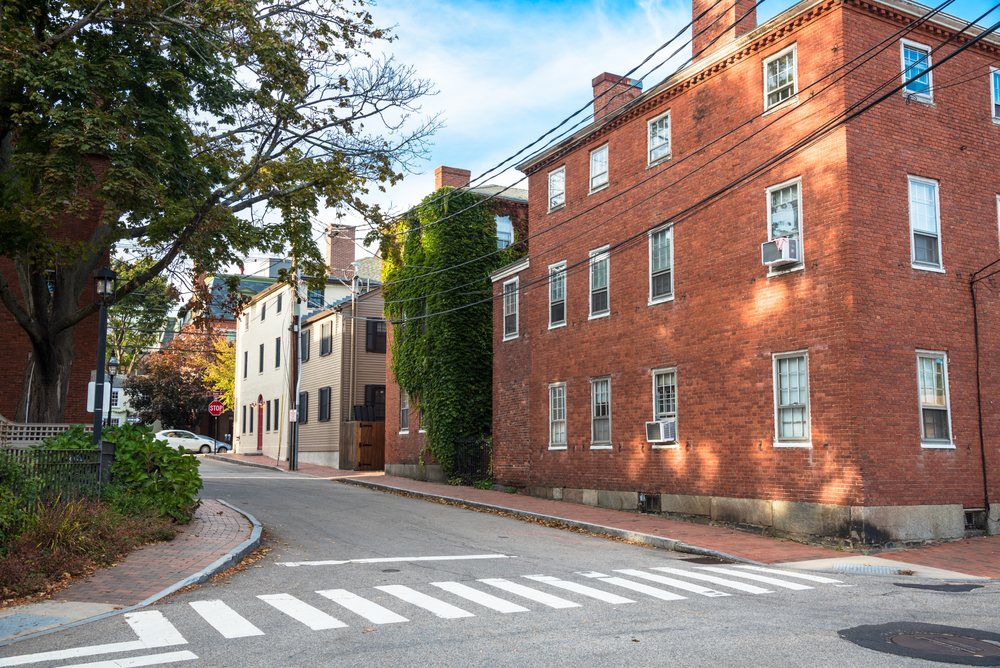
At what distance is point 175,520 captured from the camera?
48.4 feet

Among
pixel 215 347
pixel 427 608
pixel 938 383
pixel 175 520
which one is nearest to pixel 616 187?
pixel 938 383

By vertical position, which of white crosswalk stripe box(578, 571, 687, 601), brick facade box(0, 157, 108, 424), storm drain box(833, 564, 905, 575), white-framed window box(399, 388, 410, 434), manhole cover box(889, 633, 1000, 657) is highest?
brick facade box(0, 157, 108, 424)

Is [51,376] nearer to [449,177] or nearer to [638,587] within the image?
[638,587]

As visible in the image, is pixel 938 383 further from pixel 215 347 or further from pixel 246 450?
pixel 215 347

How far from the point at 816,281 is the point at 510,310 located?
39.0 ft

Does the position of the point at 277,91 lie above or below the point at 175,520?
above

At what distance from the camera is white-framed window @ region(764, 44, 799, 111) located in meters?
16.4

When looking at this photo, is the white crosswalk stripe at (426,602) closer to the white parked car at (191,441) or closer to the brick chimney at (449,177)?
the brick chimney at (449,177)

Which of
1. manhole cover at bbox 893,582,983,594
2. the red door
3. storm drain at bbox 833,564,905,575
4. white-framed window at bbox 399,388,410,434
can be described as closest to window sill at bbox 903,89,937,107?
storm drain at bbox 833,564,905,575

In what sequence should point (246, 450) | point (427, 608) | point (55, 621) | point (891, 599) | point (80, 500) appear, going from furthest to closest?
point (246, 450) → point (80, 500) → point (891, 599) → point (427, 608) → point (55, 621)

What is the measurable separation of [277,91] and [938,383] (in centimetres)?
1335

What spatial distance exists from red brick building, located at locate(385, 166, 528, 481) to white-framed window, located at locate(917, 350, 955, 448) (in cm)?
1621

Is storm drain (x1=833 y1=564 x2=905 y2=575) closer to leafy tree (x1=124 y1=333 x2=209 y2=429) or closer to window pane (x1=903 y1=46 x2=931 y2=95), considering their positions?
window pane (x1=903 y1=46 x2=931 y2=95)

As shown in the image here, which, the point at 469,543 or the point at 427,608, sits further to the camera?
the point at 469,543
